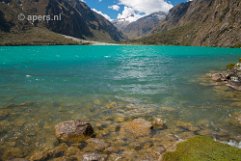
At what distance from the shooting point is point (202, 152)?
14.1 metres

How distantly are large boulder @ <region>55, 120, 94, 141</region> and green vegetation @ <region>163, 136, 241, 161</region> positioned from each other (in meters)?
7.00

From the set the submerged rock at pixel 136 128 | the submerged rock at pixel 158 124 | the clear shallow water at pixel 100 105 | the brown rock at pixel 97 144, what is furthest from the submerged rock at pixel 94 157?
the submerged rock at pixel 158 124

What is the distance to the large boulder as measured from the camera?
19188 mm

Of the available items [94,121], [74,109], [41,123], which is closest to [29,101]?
[74,109]

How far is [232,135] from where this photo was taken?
19.6m

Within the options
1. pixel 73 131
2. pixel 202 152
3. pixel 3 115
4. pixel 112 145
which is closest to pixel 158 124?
pixel 112 145

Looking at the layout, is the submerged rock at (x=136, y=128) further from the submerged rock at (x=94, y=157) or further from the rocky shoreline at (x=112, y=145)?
the submerged rock at (x=94, y=157)

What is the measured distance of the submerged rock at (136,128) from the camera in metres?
20.1

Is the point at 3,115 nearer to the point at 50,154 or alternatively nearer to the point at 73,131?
the point at 73,131

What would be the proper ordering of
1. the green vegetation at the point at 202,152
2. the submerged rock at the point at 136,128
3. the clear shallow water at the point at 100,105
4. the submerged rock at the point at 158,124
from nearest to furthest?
the green vegetation at the point at 202,152
the submerged rock at the point at 136,128
the clear shallow water at the point at 100,105
the submerged rock at the point at 158,124

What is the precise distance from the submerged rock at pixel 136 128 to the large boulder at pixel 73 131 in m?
2.77

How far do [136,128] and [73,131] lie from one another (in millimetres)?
4991

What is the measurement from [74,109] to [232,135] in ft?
49.2

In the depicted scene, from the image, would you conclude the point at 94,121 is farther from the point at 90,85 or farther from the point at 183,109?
the point at 90,85
